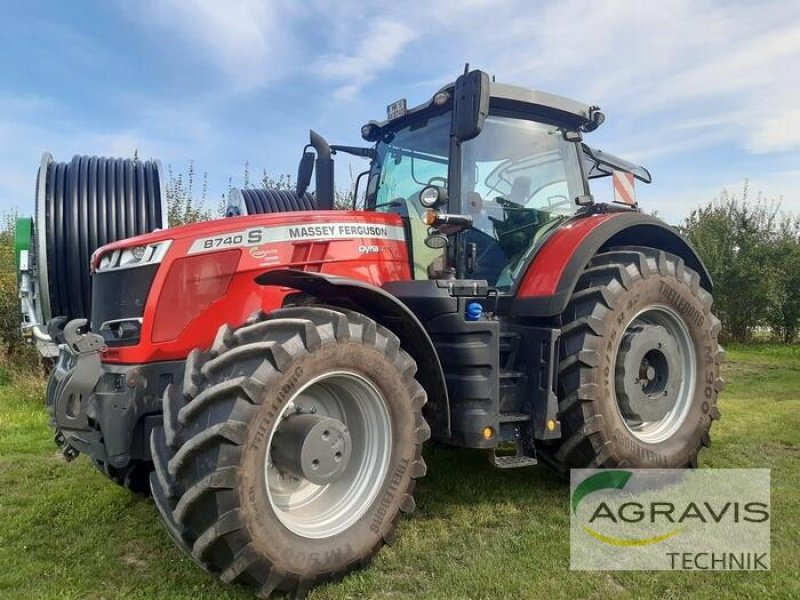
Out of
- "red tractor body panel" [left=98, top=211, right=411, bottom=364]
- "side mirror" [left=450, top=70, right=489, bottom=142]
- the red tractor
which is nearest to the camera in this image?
the red tractor

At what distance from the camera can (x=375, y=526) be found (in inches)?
120

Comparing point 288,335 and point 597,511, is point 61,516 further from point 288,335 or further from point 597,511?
point 597,511

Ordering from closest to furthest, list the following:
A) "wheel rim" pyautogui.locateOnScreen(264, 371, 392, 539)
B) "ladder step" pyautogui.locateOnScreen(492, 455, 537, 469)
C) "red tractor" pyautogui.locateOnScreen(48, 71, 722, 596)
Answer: "red tractor" pyautogui.locateOnScreen(48, 71, 722, 596), "wheel rim" pyautogui.locateOnScreen(264, 371, 392, 539), "ladder step" pyautogui.locateOnScreen(492, 455, 537, 469)

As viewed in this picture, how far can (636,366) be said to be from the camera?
4.06m

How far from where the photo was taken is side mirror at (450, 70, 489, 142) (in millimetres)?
3375

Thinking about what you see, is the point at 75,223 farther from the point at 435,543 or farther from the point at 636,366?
the point at 636,366

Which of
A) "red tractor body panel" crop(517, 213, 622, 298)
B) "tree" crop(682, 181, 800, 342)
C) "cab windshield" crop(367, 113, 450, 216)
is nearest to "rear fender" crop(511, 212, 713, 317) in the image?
"red tractor body panel" crop(517, 213, 622, 298)

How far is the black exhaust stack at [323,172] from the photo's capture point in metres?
4.33

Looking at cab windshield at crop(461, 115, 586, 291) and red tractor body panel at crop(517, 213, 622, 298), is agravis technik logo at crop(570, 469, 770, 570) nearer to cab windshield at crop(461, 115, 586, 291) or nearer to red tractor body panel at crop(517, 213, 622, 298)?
red tractor body panel at crop(517, 213, 622, 298)

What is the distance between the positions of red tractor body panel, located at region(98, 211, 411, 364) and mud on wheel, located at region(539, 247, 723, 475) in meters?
1.42

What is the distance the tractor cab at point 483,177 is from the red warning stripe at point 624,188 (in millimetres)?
582

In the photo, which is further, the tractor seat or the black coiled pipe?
the tractor seat

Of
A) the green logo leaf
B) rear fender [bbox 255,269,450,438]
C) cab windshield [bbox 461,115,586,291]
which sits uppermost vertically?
cab windshield [bbox 461,115,586,291]

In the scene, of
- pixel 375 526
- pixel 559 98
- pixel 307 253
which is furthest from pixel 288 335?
pixel 559 98
